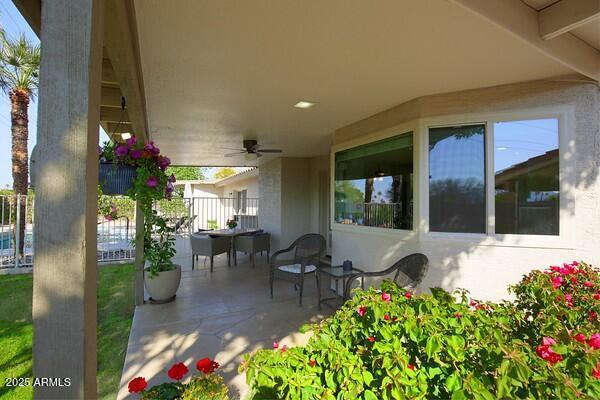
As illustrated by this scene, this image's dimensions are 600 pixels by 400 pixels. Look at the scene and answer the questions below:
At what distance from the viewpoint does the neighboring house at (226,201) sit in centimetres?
1209

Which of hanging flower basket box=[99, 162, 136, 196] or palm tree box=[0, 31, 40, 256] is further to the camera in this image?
palm tree box=[0, 31, 40, 256]

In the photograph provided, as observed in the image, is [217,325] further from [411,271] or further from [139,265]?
[411,271]

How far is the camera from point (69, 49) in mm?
875

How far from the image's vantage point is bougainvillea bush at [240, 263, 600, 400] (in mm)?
940

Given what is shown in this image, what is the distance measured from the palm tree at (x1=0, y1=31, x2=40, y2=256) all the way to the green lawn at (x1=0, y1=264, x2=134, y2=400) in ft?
10.8

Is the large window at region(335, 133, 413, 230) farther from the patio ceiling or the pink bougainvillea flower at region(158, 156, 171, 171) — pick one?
the pink bougainvillea flower at region(158, 156, 171, 171)

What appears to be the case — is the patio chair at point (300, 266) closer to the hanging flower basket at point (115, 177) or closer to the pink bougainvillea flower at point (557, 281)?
the hanging flower basket at point (115, 177)

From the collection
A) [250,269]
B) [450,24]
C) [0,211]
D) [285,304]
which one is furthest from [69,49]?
[0,211]

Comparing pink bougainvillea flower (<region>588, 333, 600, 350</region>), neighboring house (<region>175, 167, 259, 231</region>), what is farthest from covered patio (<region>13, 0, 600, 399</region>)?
neighboring house (<region>175, 167, 259, 231</region>)

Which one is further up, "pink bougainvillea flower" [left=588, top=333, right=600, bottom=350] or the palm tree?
the palm tree

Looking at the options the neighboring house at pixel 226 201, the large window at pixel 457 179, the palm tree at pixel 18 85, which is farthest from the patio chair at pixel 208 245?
the palm tree at pixel 18 85

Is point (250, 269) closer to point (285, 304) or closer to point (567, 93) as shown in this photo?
point (285, 304)

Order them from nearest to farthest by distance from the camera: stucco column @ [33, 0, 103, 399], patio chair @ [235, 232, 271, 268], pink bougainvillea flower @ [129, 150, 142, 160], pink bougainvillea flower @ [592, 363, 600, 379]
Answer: stucco column @ [33, 0, 103, 399] < pink bougainvillea flower @ [592, 363, 600, 379] < pink bougainvillea flower @ [129, 150, 142, 160] < patio chair @ [235, 232, 271, 268]

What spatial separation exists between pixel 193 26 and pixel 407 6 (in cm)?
146
